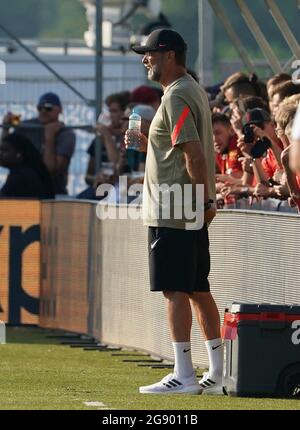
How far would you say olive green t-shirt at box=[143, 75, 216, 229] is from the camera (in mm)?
10875

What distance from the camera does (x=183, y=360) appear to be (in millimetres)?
11016

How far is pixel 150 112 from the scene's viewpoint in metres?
14.6

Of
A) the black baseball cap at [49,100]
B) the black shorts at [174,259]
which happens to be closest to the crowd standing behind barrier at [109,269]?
the black shorts at [174,259]

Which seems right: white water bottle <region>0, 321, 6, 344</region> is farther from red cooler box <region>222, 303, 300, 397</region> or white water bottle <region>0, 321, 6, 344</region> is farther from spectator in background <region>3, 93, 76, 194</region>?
red cooler box <region>222, 303, 300, 397</region>

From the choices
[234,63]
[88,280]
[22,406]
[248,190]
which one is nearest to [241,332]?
[22,406]

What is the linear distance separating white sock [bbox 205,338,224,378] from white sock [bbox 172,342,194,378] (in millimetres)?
188

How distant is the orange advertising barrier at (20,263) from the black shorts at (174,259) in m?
6.14

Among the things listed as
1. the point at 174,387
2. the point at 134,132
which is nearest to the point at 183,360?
the point at 174,387

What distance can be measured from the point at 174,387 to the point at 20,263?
644cm

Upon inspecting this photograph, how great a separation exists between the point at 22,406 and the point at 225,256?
10.9 feet

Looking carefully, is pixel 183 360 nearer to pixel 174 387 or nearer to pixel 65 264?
pixel 174 387

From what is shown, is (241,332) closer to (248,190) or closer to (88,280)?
(248,190)

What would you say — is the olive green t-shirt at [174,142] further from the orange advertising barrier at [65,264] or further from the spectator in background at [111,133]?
the spectator in background at [111,133]

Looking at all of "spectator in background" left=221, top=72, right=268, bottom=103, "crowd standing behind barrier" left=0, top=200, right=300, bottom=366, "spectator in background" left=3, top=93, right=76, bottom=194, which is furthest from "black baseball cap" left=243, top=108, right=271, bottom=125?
"spectator in background" left=3, top=93, right=76, bottom=194
